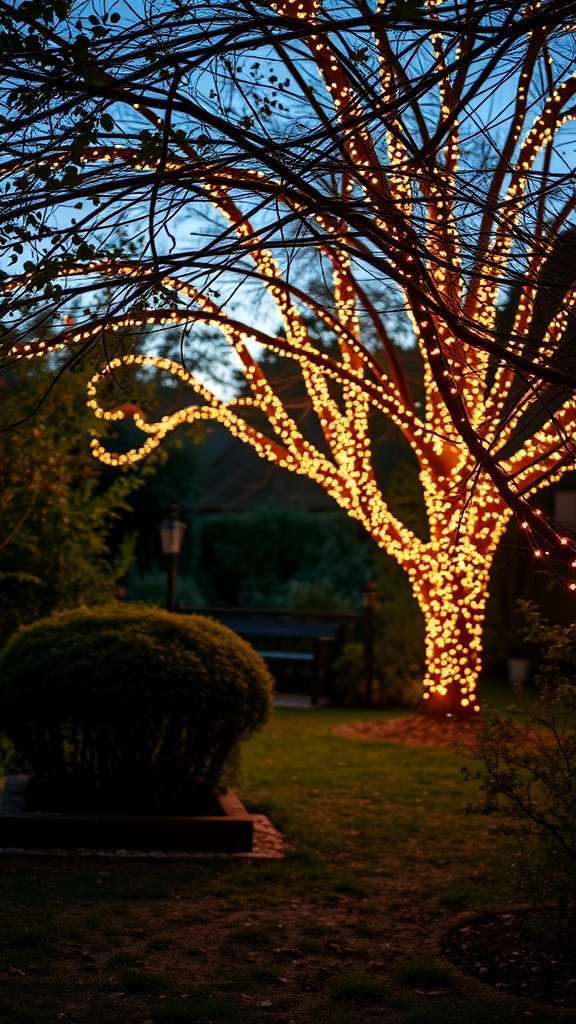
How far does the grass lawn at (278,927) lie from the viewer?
4105mm

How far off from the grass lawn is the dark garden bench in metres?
6.30

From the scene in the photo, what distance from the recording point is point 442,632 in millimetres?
10773

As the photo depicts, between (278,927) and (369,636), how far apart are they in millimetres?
Answer: 9279

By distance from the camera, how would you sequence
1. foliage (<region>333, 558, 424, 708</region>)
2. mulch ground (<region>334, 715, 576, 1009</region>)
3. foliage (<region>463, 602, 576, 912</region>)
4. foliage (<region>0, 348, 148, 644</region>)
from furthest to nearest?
foliage (<region>333, 558, 424, 708</region>)
foliage (<region>0, 348, 148, 644</region>)
foliage (<region>463, 602, 576, 912</region>)
mulch ground (<region>334, 715, 576, 1009</region>)

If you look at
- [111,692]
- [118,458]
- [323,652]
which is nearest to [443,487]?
[118,458]

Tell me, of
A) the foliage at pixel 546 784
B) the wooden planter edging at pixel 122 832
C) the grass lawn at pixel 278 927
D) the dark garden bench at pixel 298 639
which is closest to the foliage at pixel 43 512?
the grass lawn at pixel 278 927

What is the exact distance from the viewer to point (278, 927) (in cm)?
522

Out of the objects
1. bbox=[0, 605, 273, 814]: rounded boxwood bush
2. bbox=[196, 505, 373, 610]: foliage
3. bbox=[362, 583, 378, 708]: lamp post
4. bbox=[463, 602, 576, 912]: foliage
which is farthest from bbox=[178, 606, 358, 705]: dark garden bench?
bbox=[463, 602, 576, 912]: foliage

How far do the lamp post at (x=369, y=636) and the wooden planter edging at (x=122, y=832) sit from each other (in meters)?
7.97

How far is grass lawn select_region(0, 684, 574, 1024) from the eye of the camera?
411 cm

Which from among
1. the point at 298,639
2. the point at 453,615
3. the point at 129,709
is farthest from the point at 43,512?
the point at 298,639

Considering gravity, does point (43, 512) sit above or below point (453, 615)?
above

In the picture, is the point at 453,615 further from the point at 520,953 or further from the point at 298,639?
the point at 520,953

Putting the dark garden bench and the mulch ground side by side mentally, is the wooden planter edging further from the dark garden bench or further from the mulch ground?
the dark garden bench
